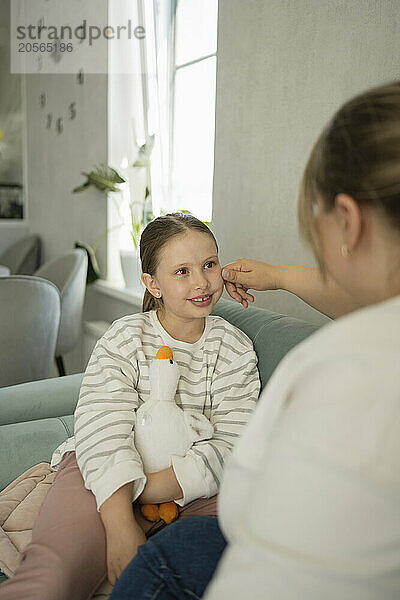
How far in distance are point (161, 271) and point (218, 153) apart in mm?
926

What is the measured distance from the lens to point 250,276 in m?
1.42

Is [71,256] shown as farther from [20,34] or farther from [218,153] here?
[20,34]

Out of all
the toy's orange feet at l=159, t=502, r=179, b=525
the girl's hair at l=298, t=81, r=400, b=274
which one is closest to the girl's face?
the toy's orange feet at l=159, t=502, r=179, b=525

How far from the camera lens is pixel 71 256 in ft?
11.0

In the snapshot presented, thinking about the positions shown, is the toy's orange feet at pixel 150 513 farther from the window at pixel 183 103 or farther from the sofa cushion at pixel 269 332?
the window at pixel 183 103

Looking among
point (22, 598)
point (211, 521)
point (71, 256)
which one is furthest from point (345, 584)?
point (71, 256)

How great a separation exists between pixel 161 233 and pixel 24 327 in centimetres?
117

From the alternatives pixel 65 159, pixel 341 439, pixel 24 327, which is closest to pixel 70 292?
pixel 24 327

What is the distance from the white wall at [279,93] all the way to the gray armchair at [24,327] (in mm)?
774

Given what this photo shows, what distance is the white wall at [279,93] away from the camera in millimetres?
1536

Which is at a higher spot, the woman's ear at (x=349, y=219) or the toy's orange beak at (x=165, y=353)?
the woman's ear at (x=349, y=219)

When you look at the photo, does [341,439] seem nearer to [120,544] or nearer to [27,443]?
[120,544]

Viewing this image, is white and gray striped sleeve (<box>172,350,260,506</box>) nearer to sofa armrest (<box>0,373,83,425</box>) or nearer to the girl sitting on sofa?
the girl sitting on sofa

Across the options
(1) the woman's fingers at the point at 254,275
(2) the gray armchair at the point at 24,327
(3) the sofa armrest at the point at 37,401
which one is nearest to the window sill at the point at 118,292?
(2) the gray armchair at the point at 24,327
